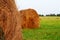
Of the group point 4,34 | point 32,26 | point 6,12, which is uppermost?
point 6,12

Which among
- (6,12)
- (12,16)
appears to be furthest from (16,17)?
(6,12)

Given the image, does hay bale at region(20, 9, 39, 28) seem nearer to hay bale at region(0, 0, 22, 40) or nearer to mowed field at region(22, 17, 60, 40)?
mowed field at region(22, 17, 60, 40)

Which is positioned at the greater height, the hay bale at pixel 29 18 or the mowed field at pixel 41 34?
the hay bale at pixel 29 18

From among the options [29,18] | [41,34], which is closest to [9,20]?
[41,34]

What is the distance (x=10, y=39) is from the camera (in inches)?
299

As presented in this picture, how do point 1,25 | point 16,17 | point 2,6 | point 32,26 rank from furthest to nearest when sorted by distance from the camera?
point 32,26 < point 16,17 < point 2,6 < point 1,25

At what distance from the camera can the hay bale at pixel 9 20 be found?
284 inches

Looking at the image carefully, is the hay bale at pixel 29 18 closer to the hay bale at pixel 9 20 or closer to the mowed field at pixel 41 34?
the mowed field at pixel 41 34

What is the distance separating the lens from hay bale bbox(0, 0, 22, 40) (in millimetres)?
7208

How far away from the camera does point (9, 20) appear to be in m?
7.57

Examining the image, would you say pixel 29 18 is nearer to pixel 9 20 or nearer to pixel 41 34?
pixel 41 34

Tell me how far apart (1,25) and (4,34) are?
0.23 m

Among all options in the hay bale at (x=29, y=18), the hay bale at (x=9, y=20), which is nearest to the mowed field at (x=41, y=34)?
the hay bale at (x=29, y=18)

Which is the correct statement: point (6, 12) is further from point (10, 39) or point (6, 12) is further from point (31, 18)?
point (31, 18)
